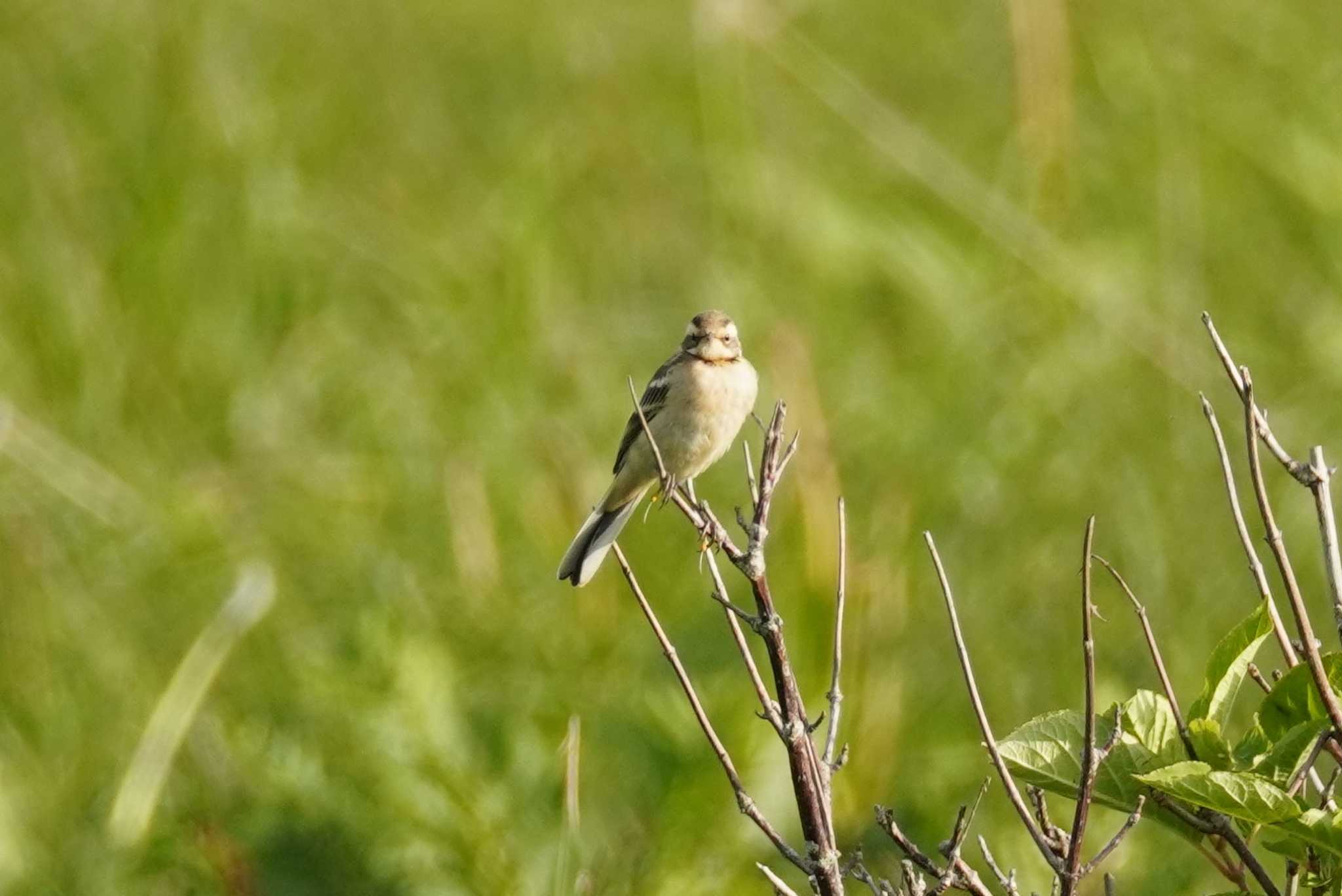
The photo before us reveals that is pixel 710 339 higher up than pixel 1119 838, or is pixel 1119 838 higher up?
pixel 710 339

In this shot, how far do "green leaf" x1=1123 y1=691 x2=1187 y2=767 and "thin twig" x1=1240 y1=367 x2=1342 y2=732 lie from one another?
0.16 metres

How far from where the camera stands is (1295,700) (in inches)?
77.4

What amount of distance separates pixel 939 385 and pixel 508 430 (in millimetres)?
1431

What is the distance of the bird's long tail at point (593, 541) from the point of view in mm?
4023

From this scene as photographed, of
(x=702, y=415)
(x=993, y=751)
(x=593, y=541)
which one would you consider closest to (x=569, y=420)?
(x=593, y=541)

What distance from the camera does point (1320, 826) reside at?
5.89 ft

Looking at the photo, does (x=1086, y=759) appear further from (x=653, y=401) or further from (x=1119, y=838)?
(x=653, y=401)

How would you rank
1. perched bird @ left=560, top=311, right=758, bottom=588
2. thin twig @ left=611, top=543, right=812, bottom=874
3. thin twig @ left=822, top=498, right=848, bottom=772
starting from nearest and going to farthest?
thin twig @ left=611, top=543, right=812, bottom=874
thin twig @ left=822, top=498, right=848, bottom=772
perched bird @ left=560, top=311, right=758, bottom=588

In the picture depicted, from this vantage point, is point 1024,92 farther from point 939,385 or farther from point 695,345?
point 695,345

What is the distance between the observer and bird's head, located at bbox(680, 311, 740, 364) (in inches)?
166

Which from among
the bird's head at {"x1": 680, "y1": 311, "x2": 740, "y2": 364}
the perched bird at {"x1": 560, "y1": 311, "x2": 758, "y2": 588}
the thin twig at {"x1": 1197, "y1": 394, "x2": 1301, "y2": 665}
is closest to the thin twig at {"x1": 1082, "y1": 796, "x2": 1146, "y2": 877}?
the thin twig at {"x1": 1197, "y1": 394, "x2": 1301, "y2": 665}

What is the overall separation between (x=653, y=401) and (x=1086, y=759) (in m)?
2.57

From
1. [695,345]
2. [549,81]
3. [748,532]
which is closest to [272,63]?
[549,81]

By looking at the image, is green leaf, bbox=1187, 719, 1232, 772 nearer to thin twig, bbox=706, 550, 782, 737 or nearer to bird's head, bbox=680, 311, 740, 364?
thin twig, bbox=706, 550, 782, 737
